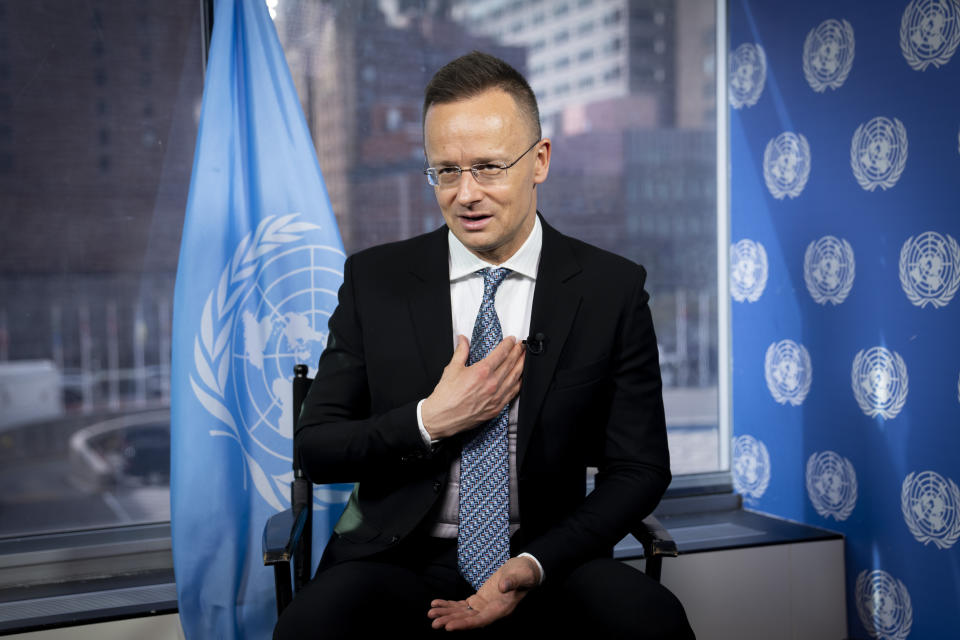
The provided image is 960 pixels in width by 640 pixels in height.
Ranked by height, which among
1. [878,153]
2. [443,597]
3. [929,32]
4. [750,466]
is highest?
[929,32]

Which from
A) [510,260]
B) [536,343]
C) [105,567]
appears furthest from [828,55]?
[105,567]

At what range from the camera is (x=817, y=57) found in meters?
2.75

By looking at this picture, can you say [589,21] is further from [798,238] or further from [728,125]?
[798,238]

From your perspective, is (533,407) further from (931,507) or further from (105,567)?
(105,567)

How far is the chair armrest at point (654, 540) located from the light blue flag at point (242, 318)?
0.99 m

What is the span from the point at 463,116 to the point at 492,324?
1.43 ft

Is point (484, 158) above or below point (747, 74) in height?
below

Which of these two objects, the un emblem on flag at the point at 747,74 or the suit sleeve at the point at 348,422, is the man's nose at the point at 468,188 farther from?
the un emblem on flag at the point at 747,74

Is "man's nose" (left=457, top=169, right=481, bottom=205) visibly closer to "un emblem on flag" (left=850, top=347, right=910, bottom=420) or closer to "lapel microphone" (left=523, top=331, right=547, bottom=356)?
"lapel microphone" (left=523, top=331, right=547, bottom=356)

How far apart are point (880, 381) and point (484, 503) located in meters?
1.55

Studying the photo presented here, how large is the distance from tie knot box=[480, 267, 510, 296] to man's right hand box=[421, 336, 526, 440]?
169mm

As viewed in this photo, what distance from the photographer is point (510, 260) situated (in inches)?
71.8

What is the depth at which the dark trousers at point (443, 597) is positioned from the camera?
146 centimetres

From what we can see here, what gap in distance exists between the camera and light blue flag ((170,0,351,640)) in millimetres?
2236
